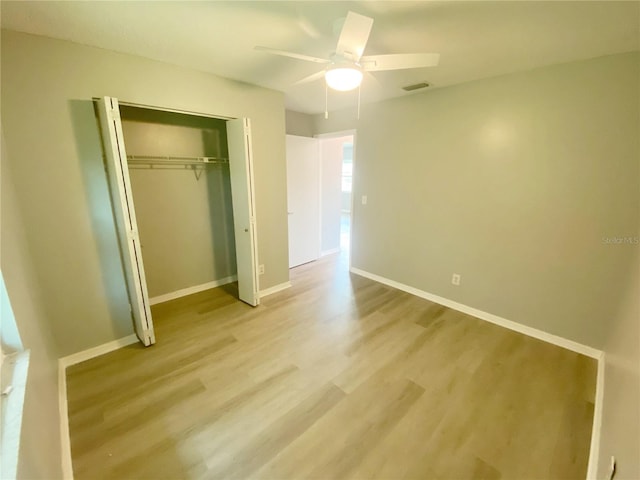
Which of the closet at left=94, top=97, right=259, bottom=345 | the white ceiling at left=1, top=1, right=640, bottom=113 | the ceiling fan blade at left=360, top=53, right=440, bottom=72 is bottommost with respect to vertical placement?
the closet at left=94, top=97, right=259, bottom=345

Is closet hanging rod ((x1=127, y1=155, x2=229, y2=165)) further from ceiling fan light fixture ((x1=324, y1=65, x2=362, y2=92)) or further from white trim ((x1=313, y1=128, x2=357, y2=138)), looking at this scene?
ceiling fan light fixture ((x1=324, y1=65, x2=362, y2=92))

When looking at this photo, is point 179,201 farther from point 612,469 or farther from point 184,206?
point 612,469

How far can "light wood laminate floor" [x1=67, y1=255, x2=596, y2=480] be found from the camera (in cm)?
149

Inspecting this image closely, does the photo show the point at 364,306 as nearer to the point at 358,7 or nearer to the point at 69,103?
the point at 358,7

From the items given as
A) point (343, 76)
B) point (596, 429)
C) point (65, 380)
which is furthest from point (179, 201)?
point (596, 429)

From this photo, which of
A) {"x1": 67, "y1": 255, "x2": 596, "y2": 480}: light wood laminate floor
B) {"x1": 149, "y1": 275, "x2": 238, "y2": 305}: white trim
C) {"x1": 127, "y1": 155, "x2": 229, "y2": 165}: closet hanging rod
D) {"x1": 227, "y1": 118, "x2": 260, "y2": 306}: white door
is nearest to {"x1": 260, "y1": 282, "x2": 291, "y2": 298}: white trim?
{"x1": 227, "y1": 118, "x2": 260, "y2": 306}: white door

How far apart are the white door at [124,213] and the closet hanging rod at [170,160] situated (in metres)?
0.76

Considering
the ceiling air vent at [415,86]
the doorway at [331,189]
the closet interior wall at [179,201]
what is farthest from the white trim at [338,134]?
the closet interior wall at [179,201]

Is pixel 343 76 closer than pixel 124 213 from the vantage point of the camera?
Yes

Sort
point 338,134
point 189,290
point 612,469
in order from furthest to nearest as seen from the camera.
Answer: point 338,134, point 189,290, point 612,469

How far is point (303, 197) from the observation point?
431cm

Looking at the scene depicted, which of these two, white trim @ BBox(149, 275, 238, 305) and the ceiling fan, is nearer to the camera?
the ceiling fan

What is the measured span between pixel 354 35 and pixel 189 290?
3.21 m

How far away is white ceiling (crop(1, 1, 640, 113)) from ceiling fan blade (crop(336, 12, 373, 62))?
0.49ft
